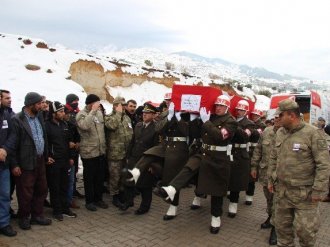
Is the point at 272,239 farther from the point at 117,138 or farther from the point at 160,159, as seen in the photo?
the point at 117,138

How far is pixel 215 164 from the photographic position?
18.7 feet

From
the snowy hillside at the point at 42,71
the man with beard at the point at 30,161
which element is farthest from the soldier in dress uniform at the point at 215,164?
the snowy hillside at the point at 42,71

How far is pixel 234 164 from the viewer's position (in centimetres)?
664

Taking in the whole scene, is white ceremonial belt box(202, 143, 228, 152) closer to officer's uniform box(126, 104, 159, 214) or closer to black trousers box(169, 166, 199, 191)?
black trousers box(169, 166, 199, 191)

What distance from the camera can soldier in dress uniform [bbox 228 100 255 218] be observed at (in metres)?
6.60

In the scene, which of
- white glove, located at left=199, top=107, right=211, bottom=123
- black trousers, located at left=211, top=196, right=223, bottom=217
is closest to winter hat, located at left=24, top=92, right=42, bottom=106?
white glove, located at left=199, top=107, right=211, bottom=123

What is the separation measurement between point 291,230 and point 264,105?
30.3m

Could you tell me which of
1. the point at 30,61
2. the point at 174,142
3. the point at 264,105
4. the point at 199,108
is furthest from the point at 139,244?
the point at 264,105

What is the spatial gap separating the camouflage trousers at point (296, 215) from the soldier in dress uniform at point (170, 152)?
2.14m

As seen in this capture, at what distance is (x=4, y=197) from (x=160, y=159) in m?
2.62

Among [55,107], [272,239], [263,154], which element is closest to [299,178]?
[272,239]

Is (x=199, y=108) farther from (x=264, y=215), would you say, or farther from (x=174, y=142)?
(x=264, y=215)

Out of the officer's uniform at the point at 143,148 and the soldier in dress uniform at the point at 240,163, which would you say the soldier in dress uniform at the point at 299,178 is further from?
the officer's uniform at the point at 143,148

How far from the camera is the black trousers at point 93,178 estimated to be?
258 inches
